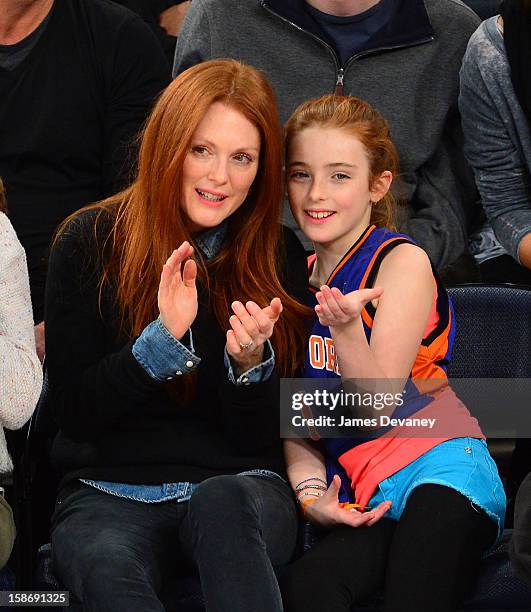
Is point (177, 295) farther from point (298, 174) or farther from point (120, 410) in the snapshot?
point (298, 174)

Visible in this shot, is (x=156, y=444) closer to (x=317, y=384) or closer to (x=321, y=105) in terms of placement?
(x=317, y=384)

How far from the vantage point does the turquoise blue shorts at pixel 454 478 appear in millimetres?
1966

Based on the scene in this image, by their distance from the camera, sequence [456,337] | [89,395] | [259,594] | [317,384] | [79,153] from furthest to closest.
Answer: [79,153]
[456,337]
[317,384]
[89,395]
[259,594]

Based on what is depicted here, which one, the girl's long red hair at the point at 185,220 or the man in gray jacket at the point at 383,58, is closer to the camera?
the girl's long red hair at the point at 185,220

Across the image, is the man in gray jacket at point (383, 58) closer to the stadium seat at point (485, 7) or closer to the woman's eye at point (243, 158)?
the stadium seat at point (485, 7)

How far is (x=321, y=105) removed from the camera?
2.22 m

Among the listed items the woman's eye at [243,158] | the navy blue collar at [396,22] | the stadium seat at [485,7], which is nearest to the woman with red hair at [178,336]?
the woman's eye at [243,158]

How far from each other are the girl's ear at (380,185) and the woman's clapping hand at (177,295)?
0.51 metres

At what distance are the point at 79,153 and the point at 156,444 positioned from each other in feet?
3.20

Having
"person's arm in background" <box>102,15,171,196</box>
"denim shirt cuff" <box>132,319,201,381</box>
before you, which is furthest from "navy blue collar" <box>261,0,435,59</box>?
"denim shirt cuff" <box>132,319,201,381</box>

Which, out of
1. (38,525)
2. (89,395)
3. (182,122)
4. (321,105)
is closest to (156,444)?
(89,395)

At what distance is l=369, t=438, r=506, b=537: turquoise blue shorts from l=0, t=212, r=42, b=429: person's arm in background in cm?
63

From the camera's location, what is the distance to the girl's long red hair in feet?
6.73

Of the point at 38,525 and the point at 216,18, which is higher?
the point at 216,18
